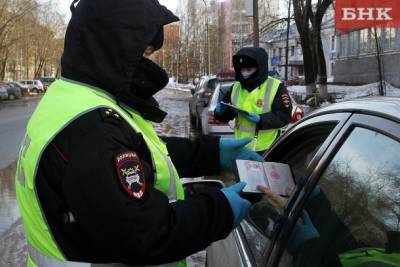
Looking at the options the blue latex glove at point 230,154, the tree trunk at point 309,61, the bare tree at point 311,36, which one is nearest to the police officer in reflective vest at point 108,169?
the blue latex glove at point 230,154

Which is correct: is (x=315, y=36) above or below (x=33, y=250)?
above

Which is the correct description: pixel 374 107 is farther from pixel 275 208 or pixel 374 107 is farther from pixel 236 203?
pixel 275 208

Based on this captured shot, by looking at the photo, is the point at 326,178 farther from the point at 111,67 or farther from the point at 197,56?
the point at 197,56

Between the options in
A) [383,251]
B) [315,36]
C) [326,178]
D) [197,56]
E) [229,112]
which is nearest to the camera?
[383,251]

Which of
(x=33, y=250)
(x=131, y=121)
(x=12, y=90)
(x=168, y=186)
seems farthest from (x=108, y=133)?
(x=12, y=90)

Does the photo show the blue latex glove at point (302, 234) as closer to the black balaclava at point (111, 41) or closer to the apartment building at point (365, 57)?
the black balaclava at point (111, 41)

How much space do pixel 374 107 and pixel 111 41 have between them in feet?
2.63

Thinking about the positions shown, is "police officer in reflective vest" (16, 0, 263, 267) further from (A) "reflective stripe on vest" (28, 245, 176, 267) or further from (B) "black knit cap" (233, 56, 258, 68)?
(B) "black knit cap" (233, 56, 258, 68)

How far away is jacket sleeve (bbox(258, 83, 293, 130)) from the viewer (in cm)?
465

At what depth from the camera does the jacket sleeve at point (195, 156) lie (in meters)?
2.31

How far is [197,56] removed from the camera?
73.6 metres

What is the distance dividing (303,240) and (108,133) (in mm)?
758

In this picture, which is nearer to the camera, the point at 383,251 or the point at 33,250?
the point at 383,251

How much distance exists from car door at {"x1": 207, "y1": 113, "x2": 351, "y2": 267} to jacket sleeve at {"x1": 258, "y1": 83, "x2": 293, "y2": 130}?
81.7 inches
